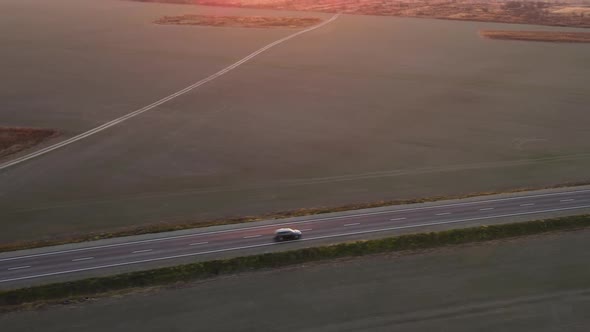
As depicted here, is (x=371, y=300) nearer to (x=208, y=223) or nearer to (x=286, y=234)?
(x=286, y=234)

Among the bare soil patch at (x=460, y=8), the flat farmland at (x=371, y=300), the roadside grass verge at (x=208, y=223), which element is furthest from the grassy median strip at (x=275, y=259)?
the bare soil patch at (x=460, y=8)

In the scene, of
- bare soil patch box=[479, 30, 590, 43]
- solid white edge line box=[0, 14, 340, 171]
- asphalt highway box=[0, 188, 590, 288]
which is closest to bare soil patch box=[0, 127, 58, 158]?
solid white edge line box=[0, 14, 340, 171]

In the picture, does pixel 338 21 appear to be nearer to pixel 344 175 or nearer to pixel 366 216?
pixel 344 175

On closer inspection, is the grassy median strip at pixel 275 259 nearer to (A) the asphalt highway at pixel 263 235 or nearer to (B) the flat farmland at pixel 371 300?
(B) the flat farmland at pixel 371 300

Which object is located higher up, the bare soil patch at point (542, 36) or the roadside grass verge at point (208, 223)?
the bare soil patch at point (542, 36)

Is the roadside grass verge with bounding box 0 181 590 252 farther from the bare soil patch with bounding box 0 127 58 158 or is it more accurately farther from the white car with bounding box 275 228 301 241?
the bare soil patch with bounding box 0 127 58 158

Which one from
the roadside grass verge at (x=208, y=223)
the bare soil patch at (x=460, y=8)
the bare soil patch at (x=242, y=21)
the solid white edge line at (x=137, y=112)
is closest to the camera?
the roadside grass verge at (x=208, y=223)

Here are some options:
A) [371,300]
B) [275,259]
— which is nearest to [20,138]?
[275,259]
